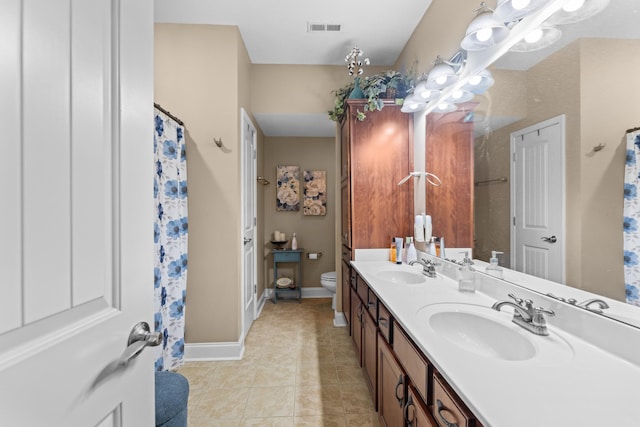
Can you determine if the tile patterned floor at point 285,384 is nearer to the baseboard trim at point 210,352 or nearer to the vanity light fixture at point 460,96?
the baseboard trim at point 210,352

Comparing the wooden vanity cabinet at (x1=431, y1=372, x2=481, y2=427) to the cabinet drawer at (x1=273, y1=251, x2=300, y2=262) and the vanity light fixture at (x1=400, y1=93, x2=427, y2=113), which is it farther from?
the cabinet drawer at (x1=273, y1=251, x2=300, y2=262)

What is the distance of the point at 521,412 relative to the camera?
0.59 meters

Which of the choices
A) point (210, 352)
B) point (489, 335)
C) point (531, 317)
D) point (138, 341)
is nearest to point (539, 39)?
point (531, 317)

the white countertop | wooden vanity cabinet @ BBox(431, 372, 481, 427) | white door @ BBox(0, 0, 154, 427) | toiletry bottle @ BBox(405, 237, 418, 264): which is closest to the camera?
white door @ BBox(0, 0, 154, 427)

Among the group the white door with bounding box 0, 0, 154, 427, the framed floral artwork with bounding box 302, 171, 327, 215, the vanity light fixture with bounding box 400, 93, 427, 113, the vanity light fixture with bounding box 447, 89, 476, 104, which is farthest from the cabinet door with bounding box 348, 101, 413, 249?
the white door with bounding box 0, 0, 154, 427

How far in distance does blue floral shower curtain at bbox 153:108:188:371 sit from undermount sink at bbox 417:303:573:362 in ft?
5.51

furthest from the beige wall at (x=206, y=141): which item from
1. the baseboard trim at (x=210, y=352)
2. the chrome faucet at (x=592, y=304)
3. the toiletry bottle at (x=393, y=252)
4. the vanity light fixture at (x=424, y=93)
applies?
the chrome faucet at (x=592, y=304)

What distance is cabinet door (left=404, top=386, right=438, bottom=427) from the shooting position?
903 millimetres

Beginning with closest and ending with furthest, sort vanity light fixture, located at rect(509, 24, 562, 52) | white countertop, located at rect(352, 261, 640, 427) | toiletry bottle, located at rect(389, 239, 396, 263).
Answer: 1. white countertop, located at rect(352, 261, 640, 427)
2. vanity light fixture, located at rect(509, 24, 562, 52)
3. toiletry bottle, located at rect(389, 239, 396, 263)

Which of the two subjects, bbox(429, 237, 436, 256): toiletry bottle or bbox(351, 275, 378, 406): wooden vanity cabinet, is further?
bbox(429, 237, 436, 256): toiletry bottle

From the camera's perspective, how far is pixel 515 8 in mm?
1146

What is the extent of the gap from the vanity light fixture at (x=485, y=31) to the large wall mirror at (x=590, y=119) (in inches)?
6.2

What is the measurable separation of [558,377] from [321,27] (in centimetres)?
266

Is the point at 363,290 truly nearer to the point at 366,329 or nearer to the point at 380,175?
the point at 366,329
